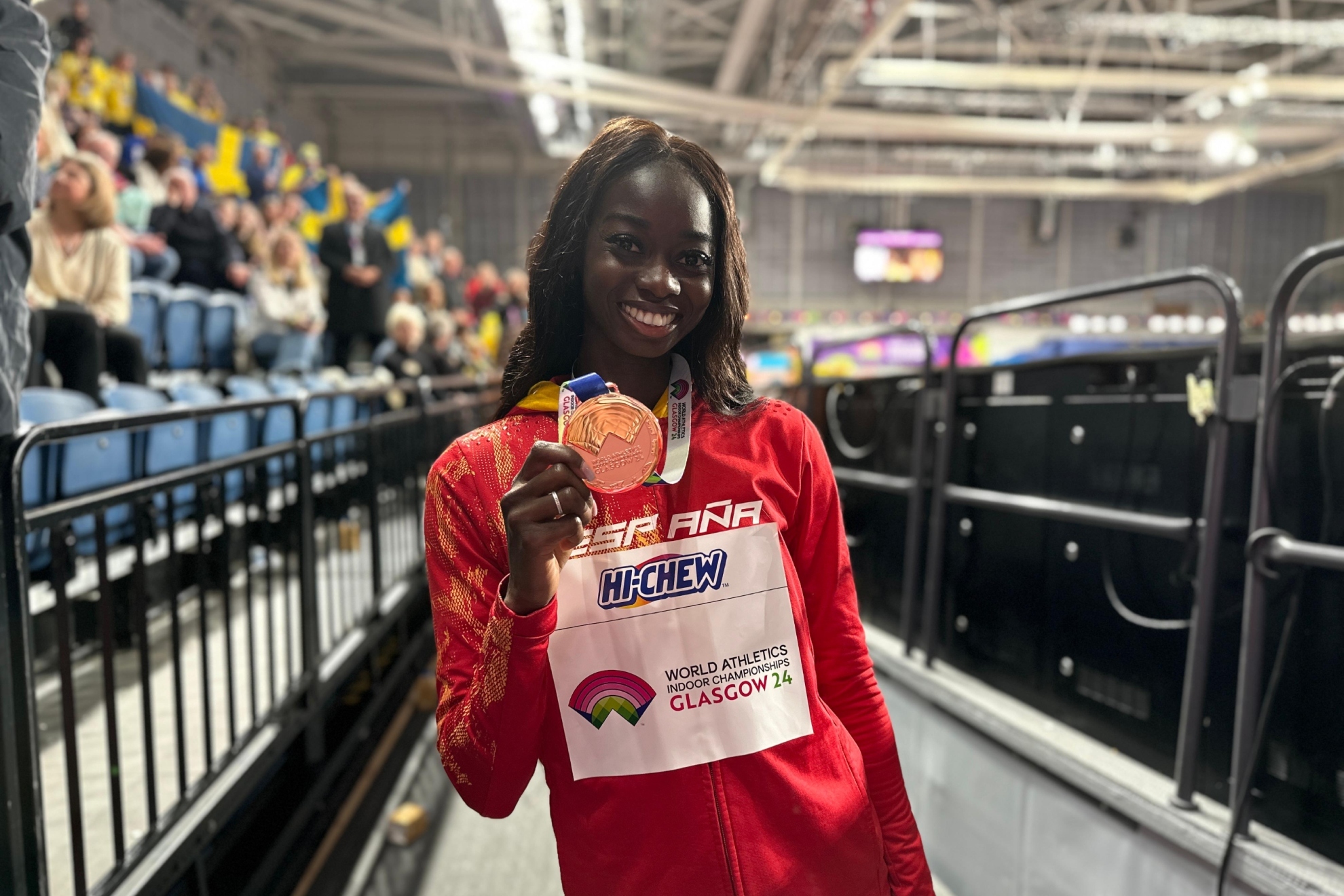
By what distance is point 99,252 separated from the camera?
12.7 feet

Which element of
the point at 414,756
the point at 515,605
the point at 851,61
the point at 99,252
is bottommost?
the point at 414,756

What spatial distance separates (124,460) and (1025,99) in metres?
14.5

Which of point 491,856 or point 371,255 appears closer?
point 491,856

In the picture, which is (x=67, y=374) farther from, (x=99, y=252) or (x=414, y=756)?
(x=414, y=756)

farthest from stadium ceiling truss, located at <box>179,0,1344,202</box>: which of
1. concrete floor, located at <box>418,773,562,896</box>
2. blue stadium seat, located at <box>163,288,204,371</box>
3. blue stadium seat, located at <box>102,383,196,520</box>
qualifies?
concrete floor, located at <box>418,773,562,896</box>

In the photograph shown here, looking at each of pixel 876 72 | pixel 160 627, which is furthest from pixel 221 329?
pixel 876 72

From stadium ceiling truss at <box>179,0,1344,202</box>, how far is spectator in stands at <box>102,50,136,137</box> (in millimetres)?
2688

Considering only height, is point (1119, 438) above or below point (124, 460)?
above

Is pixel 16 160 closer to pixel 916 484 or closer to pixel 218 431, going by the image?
pixel 218 431

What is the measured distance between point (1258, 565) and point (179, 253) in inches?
265

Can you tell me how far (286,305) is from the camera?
22.5 feet

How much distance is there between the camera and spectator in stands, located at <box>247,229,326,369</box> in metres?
6.66

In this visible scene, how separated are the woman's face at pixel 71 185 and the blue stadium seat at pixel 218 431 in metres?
0.87

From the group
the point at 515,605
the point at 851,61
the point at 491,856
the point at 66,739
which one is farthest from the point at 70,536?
the point at 851,61
